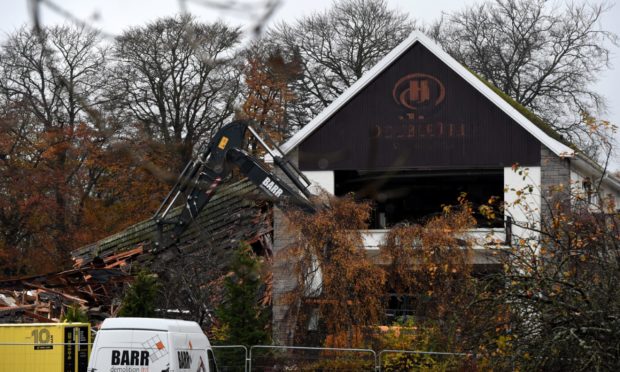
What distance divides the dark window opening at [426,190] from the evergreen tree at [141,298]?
7916mm

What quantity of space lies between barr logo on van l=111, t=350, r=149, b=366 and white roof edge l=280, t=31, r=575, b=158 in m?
12.6

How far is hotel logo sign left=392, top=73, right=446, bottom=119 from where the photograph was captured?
33.1 meters

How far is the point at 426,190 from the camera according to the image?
36938mm

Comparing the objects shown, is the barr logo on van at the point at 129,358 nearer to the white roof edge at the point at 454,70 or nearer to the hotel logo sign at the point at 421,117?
the white roof edge at the point at 454,70

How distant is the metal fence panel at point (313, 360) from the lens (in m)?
25.1

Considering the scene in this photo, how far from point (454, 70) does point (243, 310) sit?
1046cm

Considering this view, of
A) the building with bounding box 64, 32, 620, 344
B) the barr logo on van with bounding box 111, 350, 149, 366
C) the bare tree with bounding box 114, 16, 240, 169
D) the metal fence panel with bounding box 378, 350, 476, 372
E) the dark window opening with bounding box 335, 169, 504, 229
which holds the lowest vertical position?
the metal fence panel with bounding box 378, 350, 476, 372

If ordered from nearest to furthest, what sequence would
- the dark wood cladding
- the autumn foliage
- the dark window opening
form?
the autumn foliage < the dark wood cladding < the dark window opening

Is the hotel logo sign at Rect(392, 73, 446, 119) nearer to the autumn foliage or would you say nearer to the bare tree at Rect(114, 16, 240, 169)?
the autumn foliage

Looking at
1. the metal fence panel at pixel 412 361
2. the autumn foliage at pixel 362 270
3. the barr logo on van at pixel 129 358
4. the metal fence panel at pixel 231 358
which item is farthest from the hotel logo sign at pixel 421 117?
the barr logo on van at pixel 129 358

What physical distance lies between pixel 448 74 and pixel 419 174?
3.42 metres

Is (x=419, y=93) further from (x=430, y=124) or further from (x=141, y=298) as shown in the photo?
(x=141, y=298)

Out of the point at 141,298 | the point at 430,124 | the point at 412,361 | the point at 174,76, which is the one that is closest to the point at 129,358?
the point at 412,361

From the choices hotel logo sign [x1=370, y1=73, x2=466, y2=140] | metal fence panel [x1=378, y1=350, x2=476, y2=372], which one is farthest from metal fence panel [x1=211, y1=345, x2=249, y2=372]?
hotel logo sign [x1=370, y1=73, x2=466, y2=140]
